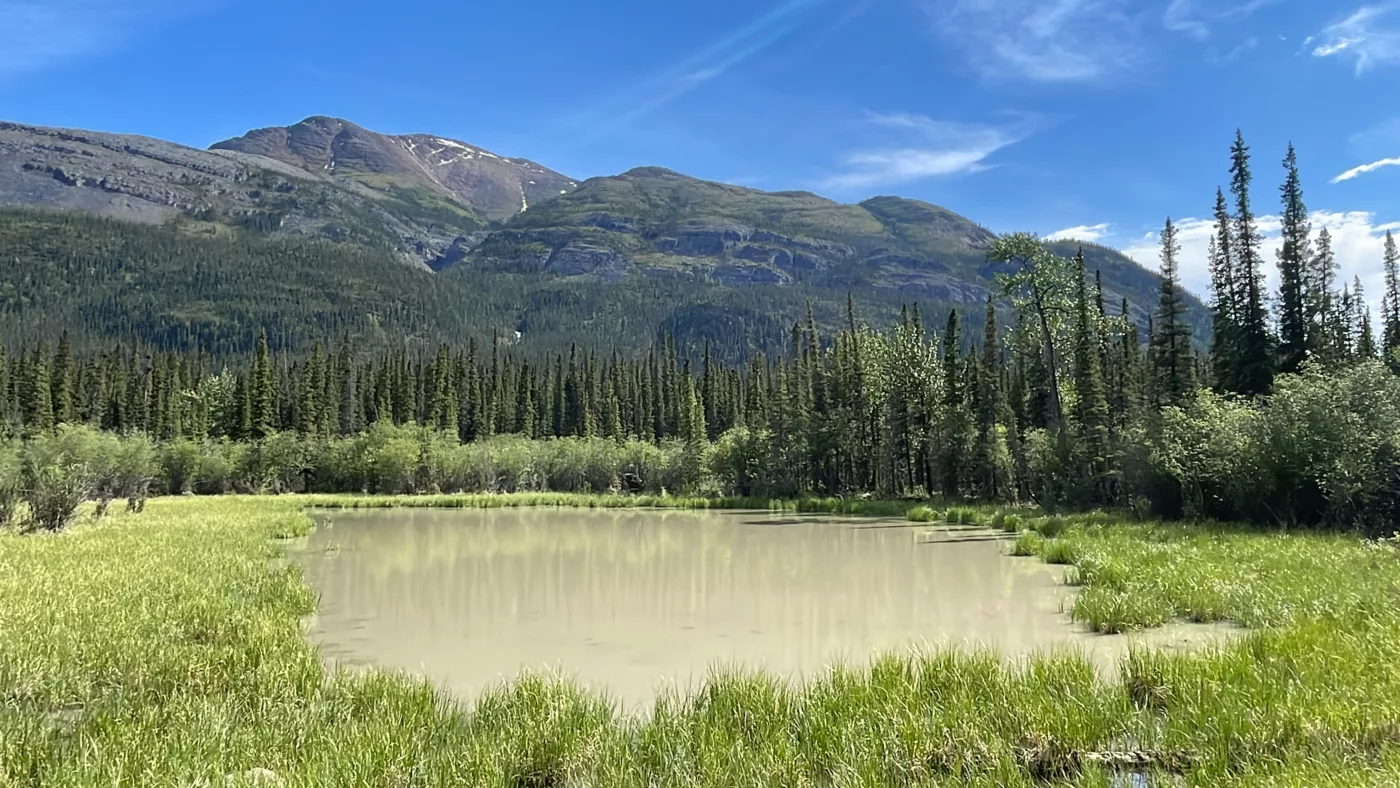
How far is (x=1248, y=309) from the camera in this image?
4481 cm

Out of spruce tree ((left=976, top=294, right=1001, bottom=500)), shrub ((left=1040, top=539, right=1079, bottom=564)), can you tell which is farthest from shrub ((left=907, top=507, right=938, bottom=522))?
shrub ((left=1040, top=539, right=1079, bottom=564))

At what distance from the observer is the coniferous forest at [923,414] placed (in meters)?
24.8

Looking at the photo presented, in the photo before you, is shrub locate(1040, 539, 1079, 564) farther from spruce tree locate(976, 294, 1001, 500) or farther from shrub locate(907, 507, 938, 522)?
spruce tree locate(976, 294, 1001, 500)

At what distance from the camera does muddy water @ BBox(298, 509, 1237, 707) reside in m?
12.2

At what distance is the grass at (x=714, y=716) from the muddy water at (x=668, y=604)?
167 cm

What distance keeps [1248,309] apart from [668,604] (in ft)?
138

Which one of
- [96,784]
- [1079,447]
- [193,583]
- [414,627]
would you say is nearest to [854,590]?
[414,627]

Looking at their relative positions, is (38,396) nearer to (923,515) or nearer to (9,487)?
(9,487)

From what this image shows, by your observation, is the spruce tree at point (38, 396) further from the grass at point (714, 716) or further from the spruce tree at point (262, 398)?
the grass at point (714, 716)

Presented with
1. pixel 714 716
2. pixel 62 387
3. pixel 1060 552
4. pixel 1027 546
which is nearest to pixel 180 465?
pixel 62 387

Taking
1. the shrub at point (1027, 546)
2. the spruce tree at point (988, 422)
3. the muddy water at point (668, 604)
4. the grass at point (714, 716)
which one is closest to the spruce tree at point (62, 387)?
the muddy water at point (668, 604)

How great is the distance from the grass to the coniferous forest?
13882 millimetres

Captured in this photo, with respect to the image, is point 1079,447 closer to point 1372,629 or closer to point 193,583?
point 1372,629

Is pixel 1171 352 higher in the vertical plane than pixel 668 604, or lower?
higher
